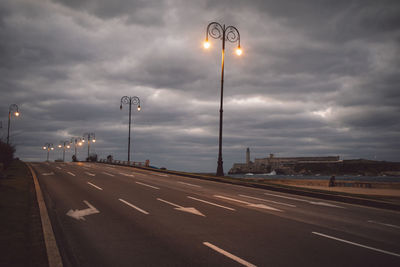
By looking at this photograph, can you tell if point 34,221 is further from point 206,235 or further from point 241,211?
point 241,211

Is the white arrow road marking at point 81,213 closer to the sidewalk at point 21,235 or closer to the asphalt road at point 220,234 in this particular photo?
the asphalt road at point 220,234

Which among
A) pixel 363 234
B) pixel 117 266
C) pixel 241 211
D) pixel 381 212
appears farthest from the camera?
pixel 381 212

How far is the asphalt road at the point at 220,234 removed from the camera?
596 centimetres

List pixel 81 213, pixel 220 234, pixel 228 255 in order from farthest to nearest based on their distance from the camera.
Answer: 1. pixel 81 213
2. pixel 220 234
3. pixel 228 255

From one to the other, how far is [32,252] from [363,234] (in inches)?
322

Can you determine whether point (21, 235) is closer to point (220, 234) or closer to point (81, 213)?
point (81, 213)

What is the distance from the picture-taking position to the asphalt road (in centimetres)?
596

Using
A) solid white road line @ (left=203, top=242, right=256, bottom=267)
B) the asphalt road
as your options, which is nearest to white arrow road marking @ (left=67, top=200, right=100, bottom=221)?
the asphalt road

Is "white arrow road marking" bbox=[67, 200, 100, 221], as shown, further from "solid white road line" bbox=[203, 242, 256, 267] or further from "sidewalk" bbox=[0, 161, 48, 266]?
"solid white road line" bbox=[203, 242, 256, 267]

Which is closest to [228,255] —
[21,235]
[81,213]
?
[21,235]

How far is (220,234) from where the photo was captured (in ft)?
25.6

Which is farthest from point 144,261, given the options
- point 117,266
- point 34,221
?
point 34,221

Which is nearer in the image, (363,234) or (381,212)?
(363,234)

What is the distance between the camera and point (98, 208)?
11.4 m
